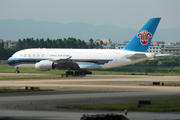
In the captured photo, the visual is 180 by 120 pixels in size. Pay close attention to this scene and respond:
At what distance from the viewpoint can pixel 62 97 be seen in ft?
93.3

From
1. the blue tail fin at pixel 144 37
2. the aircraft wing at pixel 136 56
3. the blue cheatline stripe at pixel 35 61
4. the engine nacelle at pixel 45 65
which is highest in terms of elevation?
the blue tail fin at pixel 144 37

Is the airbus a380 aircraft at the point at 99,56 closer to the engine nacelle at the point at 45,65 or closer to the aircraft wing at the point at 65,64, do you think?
the aircraft wing at the point at 65,64

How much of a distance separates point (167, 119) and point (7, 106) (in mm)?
11411

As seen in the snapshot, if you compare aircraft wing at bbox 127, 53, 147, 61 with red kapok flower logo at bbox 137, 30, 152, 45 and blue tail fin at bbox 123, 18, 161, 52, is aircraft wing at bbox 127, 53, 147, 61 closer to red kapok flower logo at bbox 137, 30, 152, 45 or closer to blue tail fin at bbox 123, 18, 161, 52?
blue tail fin at bbox 123, 18, 161, 52

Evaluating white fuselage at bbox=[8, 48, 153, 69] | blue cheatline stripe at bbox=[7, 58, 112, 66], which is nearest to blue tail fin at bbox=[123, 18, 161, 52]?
white fuselage at bbox=[8, 48, 153, 69]

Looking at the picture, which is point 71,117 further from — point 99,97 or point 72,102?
point 99,97

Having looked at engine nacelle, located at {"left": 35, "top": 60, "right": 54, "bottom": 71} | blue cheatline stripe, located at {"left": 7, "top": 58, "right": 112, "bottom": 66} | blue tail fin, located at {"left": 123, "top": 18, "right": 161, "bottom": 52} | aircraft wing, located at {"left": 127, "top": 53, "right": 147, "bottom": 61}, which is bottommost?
engine nacelle, located at {"left": 35, "top": 60, "right": 54, "bottom": 71}

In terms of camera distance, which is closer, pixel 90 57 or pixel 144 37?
pixel 90 57

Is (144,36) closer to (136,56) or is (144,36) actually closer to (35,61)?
(136,56)

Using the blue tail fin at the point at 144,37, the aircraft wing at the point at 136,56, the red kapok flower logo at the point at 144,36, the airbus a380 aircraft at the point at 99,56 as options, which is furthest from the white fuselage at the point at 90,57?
the red kapok flower logo at the point at 144,36

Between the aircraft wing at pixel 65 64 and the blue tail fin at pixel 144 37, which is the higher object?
the blue tail fin at pixel 144 37

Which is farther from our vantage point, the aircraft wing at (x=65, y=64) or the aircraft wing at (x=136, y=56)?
the aircraft wing at (x=136, y=56)

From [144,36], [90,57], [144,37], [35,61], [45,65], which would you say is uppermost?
[144,36]

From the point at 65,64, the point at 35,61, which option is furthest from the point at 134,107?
the point at 35,61
